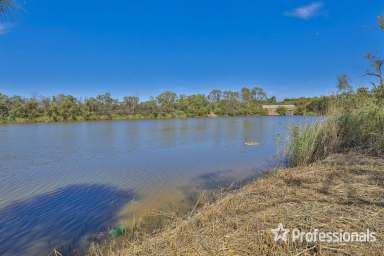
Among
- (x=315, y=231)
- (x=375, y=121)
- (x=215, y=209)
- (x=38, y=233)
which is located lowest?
(x=38, y=233)

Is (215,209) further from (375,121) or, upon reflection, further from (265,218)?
(375,121)

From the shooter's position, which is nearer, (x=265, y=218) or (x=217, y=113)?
(x=265, y=218)

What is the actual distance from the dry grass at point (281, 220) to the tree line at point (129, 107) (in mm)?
26928

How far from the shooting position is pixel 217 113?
66.9 metres

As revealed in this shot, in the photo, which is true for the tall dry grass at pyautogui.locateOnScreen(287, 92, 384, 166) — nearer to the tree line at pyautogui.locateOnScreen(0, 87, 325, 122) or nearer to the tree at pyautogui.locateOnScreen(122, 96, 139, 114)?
the tree line at pyautogui.locateOnScreen(0, 87, 325, 122)

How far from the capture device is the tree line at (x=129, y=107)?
4316cm

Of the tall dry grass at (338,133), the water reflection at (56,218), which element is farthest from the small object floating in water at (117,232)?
the tall dry grass at (338,133)

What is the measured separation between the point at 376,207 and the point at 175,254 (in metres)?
2.34

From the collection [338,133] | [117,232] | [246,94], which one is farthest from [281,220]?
[246,94]

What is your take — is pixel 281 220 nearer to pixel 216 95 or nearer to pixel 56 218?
pixel 56 218

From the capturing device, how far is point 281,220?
247 cm

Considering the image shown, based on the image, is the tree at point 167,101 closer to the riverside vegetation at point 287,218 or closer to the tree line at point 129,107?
the tree line at point 129,107

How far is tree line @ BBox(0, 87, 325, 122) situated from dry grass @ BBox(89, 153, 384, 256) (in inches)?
1060

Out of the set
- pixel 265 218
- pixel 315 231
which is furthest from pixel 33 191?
pixel 315 231
